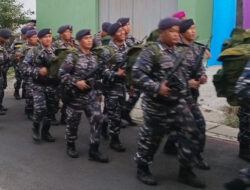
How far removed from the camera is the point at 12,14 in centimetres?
1570

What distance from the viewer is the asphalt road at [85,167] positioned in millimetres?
4906

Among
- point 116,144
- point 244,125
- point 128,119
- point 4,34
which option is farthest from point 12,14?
point 244,125

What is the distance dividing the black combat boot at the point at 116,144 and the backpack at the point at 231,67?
5.82 ft

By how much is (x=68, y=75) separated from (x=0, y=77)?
2.90m

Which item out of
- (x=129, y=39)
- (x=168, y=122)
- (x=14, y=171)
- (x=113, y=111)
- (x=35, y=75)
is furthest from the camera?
(x=129, y=39)

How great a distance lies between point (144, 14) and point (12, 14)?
6.27 meters

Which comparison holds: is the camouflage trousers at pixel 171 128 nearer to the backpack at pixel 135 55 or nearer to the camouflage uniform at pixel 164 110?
the camouflage uniform at pixel 164 110

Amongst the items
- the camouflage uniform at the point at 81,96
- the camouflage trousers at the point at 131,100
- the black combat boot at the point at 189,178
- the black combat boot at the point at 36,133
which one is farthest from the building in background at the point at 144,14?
the black combat boot at the point at 189,178

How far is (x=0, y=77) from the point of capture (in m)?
7.91

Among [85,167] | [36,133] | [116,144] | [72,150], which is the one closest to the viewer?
[85,167]

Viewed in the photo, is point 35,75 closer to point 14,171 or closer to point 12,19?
point 14,171

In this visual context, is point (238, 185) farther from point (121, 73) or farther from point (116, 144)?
point (116, 144)

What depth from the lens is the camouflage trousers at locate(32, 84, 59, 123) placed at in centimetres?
653

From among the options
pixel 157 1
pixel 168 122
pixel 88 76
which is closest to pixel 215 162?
pixel 168 122
